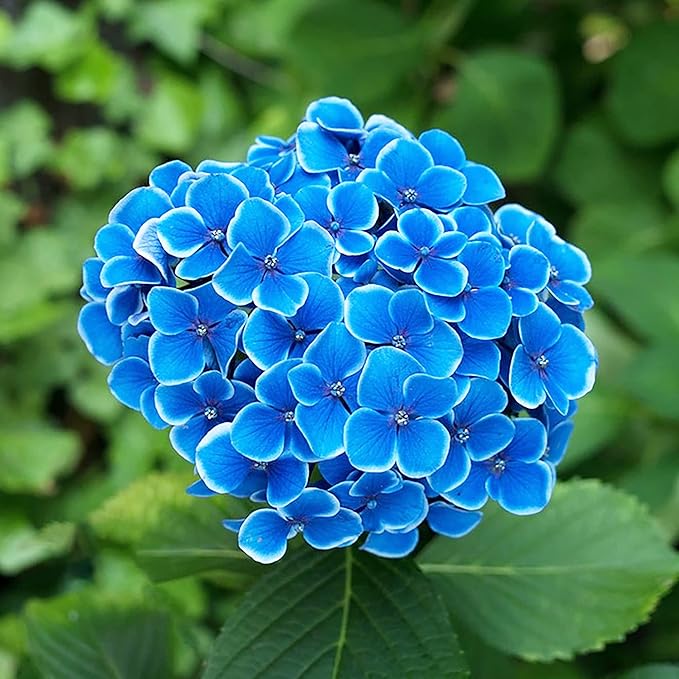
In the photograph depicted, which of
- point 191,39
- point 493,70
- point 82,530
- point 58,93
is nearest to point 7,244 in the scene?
point 58,93

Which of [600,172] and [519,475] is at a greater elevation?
[519,475]

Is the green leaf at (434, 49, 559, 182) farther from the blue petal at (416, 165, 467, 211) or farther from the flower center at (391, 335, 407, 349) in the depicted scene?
the flower center at (391, 335, 407, 349)

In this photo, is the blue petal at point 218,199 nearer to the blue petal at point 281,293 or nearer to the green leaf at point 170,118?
the blue petal at point 281,293

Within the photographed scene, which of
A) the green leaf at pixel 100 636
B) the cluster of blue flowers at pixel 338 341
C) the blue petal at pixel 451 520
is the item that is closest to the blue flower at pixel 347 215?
the cluster of blue flowers at pixel 338 341

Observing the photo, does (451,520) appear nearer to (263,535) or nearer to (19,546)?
(263,535)

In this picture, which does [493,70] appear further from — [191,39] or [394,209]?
[394,209]

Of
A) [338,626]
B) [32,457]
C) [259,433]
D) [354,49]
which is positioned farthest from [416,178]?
[354,49]
